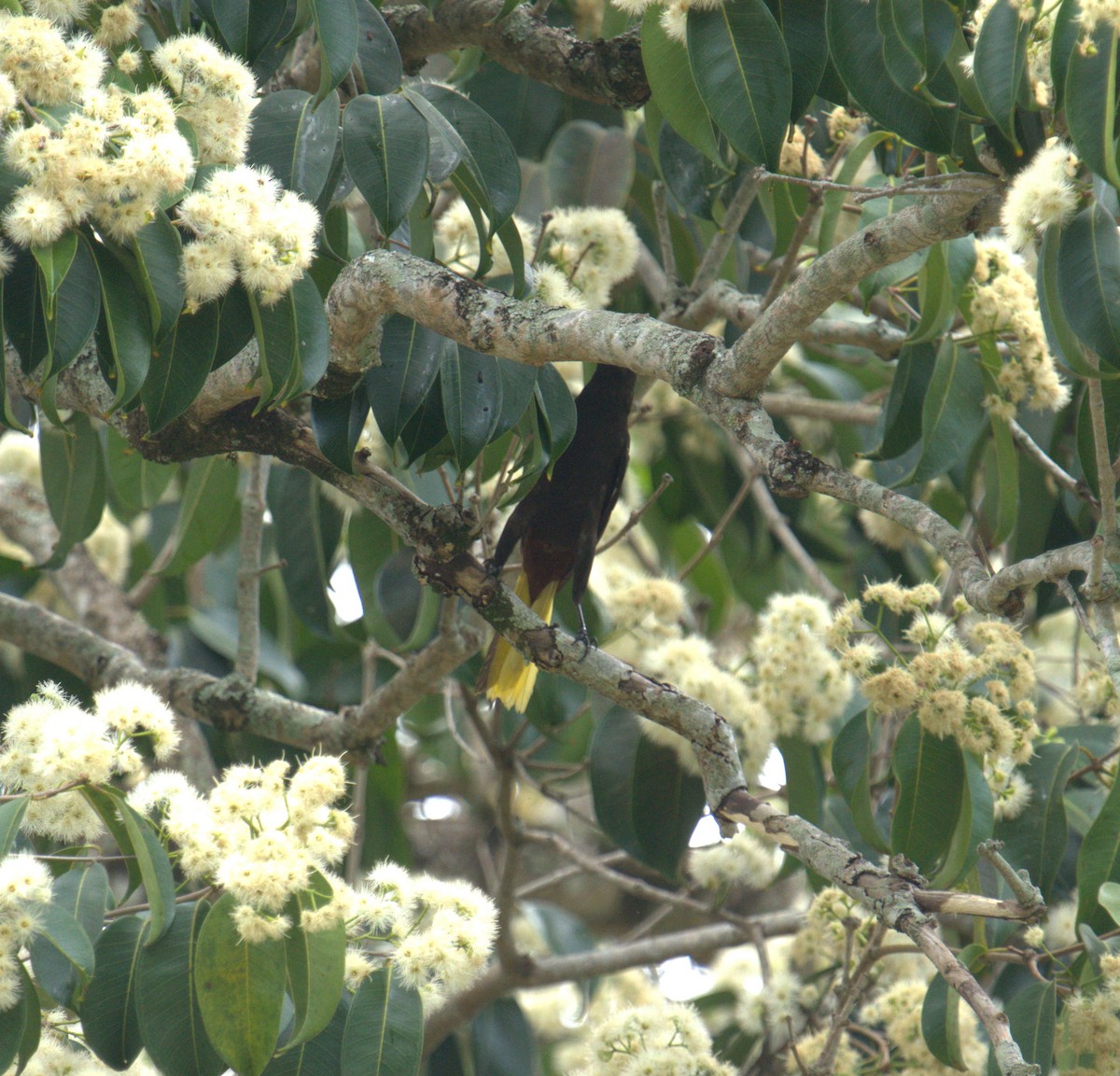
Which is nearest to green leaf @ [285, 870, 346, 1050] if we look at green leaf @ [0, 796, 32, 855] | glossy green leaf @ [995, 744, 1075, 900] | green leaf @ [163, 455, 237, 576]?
green leaf @ [0, 796, 32, 855]

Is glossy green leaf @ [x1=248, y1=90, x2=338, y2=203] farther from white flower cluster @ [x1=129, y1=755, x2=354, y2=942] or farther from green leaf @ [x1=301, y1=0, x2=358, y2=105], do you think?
white flower cluster @ [x1=129, y1=755, x2=354, y2=942]

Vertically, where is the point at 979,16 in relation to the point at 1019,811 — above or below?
above

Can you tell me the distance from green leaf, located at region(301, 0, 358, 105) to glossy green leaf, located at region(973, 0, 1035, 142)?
83 cm

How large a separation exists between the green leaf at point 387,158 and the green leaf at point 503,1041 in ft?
8.54

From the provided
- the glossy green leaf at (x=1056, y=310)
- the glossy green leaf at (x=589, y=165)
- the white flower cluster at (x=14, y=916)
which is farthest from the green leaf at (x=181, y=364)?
the glossy green leaf at (x=589, y=165)

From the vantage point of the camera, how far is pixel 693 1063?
220 cm

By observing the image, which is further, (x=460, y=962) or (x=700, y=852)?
(x=700, y=852)

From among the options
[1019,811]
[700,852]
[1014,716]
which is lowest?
[700,852]

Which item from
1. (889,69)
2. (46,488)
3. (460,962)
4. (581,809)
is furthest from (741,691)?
(581,809)

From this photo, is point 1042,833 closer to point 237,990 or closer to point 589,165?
point 237,990

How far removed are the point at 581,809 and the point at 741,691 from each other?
3605mm

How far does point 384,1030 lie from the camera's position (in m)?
1.71

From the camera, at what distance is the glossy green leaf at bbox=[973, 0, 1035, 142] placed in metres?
1.52

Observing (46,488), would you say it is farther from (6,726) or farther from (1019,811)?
(1019,811)
